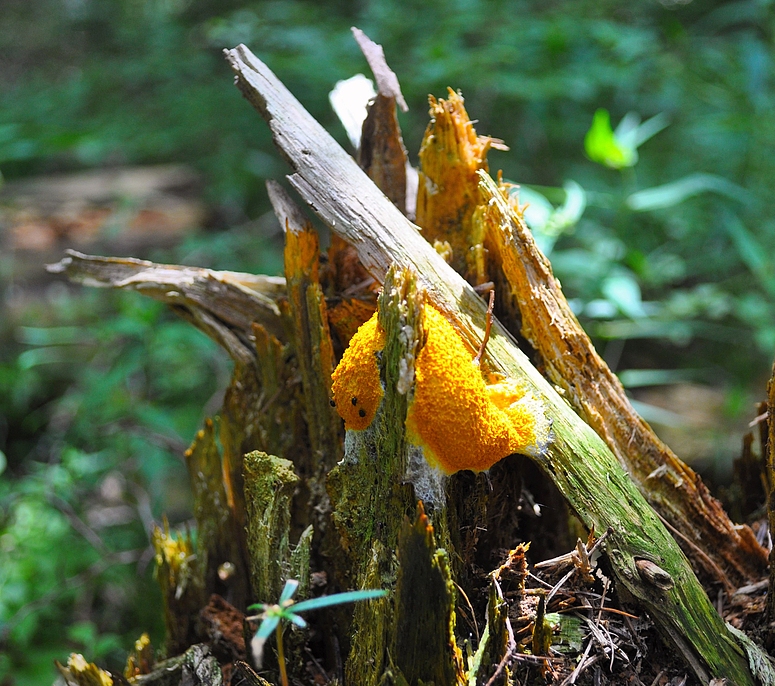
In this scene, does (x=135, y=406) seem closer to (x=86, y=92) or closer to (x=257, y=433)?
(x=257, y=433)

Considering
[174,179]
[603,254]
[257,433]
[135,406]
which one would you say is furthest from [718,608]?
[174,179]

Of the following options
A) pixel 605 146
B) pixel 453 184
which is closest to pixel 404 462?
pixel 453 184

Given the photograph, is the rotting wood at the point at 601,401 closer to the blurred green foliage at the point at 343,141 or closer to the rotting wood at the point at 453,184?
the rotting wood at the point at 453,184

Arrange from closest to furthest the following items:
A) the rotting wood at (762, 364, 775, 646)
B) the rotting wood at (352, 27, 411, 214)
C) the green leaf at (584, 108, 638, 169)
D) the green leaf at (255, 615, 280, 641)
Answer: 1. the green leaf at (255, 615, 280, 641)
2. the rotting wood at (762, 364, 775, 646)
3. the rotting wood at (352, 27, 411, 214)
4. the green leaf at (584, 108, 638, 169)

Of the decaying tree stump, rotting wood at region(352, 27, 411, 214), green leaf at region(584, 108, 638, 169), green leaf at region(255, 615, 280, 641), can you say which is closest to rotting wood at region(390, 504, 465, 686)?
the decaying tree stump

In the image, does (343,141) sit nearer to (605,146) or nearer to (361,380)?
(605,146)

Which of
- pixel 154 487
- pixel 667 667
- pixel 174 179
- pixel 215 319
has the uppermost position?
pixel 174 179

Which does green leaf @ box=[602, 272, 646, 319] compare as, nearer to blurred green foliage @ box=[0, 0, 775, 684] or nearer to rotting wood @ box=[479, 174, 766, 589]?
blurred green foliage @ box=[0, 0, 775, 684]

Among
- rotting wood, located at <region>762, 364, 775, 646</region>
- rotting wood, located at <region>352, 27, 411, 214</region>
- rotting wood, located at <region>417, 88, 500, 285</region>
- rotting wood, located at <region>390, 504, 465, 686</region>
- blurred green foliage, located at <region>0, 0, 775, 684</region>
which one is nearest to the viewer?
rotting wood, located at <region>390, 504, 465, 686</region>
